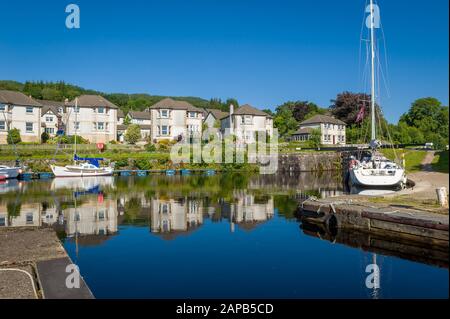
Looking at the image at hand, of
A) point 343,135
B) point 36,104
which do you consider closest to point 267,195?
point 36,104

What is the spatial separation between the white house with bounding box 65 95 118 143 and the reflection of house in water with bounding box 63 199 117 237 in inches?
1960

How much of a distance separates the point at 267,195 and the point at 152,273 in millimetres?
23203

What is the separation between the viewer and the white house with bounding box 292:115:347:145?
95.7 meters

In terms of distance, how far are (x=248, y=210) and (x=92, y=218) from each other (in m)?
10.4

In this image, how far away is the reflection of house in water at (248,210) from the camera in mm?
23297

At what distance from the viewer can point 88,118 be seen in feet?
250

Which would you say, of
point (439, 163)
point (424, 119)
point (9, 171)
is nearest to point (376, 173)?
point (439, 163)

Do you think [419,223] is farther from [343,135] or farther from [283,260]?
[343,135]

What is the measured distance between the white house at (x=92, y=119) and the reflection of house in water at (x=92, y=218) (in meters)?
49.8

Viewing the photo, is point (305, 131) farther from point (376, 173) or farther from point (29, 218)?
point (29, 218)

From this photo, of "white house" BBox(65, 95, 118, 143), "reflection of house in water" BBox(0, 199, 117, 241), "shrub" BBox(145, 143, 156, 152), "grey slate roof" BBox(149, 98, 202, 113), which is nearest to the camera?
"reflection of house in water" BBox(0, 199, 117, 241)

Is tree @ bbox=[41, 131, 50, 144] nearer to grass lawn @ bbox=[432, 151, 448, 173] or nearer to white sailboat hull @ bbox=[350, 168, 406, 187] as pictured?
white sailboat hull @ bbox=[350, 168, 406, 187]

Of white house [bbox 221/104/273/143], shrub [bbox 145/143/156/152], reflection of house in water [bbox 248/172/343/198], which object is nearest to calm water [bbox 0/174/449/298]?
reflection of house in water [bbox 248/172/343/198]
